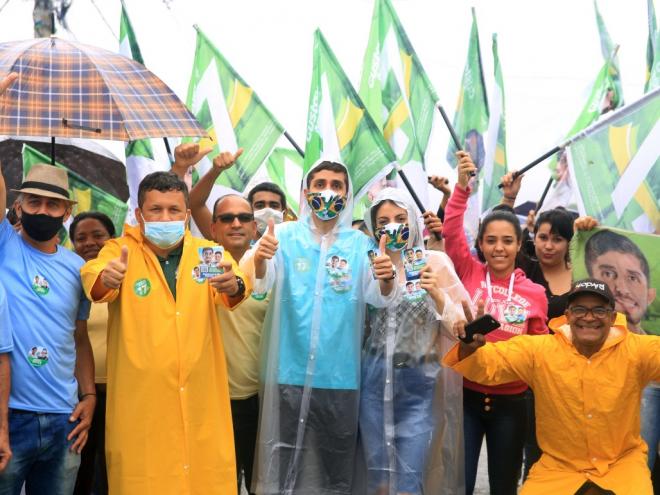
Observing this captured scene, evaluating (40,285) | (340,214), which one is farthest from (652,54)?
(40,285)

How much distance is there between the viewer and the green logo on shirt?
14.8ft

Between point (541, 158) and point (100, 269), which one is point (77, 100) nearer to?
point (100, 269)

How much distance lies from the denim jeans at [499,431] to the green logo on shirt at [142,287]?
2.04 metres

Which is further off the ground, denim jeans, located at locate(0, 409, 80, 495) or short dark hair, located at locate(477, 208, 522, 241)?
short dark hair, located at locate(477, 208, 522, 241)

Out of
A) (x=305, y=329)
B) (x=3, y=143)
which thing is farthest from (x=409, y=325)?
(x=3, y=143)

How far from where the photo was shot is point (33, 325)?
4.31 meters

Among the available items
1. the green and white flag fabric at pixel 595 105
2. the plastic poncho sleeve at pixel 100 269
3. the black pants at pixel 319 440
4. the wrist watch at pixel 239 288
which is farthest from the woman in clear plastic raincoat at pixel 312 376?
the green and white flag fabric at pixel 595 105

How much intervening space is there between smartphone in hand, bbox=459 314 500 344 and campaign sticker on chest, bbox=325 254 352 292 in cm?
78

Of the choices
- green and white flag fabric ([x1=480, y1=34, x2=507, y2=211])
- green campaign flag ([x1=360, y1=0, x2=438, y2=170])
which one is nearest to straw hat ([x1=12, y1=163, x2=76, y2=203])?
green campaign flag ([x1=360, y1=0, x2=438, y2=170])

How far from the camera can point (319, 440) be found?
5.00m

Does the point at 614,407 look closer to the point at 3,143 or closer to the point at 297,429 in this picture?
the point at 297,429

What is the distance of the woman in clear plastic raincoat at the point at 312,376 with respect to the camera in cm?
497

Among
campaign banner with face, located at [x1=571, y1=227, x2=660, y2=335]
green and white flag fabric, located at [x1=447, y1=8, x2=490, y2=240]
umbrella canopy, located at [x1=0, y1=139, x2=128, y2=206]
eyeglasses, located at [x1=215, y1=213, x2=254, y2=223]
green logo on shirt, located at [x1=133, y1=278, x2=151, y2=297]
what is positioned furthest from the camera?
green and white flag fabric, located at [x1=447, y1=8, x2=490, y2=240]

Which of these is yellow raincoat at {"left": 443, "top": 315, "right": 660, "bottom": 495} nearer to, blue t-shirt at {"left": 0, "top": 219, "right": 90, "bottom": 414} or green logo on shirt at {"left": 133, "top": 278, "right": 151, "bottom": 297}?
green logo on shirt at {"left": 133, "top": 278, "right": 151, "bottom": 297}
